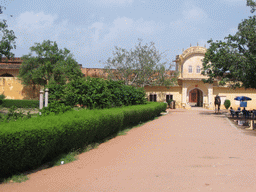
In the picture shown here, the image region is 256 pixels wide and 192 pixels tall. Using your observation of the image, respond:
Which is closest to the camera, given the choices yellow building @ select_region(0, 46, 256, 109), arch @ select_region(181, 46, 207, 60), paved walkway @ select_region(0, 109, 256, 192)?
paved walkway @ select_region(0, 109, 256, 192)

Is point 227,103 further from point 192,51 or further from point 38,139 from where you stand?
point 38,139

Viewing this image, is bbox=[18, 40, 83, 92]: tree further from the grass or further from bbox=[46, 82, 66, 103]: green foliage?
the grass

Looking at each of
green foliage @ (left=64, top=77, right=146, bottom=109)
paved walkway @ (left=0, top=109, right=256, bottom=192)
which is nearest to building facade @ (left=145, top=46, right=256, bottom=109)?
green foliage @ (left=64, top=77, right=146, bottom=109)

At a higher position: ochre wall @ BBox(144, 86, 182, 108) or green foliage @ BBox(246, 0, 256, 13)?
green foliage @ BBox(246, 0, 256, 13)

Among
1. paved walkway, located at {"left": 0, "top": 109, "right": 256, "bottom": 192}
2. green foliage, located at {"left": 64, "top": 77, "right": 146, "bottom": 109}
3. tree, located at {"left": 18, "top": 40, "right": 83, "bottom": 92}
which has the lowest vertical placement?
paved walkway, located at {"left": 0, "top": 109, "right": 256, "bottom": 192}

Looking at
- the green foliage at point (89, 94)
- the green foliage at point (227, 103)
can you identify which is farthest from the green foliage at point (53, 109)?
the green foliage at point (227, 103)

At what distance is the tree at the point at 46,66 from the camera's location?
28.1 meters

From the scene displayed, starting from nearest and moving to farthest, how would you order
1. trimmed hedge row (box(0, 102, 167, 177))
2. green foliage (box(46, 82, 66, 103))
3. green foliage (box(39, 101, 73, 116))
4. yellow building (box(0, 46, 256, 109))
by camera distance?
trimmed hedge row (box(0, 102, 167, 177))
green foliage (box(39, 101, 73, 116))
green foliage (box(46, 82, 66, 103))
yellow building (box(0, 46, 256, 109))

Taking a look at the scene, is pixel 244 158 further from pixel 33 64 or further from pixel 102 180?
pixel 33 64

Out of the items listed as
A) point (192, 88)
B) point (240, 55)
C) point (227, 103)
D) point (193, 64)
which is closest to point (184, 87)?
point (192, 88)

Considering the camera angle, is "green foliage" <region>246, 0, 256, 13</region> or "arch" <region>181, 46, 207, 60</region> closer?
"green foliage" <region>246, 0, 256, 13</region>

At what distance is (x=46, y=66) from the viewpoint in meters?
27.9

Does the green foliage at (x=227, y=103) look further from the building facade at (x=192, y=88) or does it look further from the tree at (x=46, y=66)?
the tree at (x=46, y=66)

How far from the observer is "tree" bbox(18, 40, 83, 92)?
92.2ft
